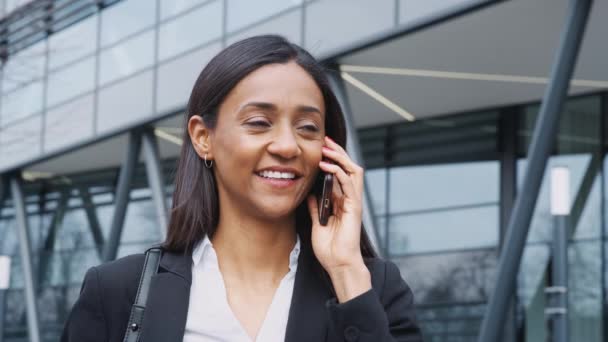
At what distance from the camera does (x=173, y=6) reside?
18219 mm

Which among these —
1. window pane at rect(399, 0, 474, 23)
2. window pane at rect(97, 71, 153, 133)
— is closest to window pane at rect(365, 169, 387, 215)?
window pane at rect(97, 71, 153, 133)

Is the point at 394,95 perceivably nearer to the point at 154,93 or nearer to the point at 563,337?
the point at 154,93

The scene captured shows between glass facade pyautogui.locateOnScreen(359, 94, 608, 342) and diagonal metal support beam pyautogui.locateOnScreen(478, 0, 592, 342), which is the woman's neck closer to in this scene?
diagonal metal support beam pyautogui.locateOnScreen(478, 0, 592, 342)

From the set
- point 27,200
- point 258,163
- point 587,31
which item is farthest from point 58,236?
point 258,163

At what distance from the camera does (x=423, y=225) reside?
1758 centimetres

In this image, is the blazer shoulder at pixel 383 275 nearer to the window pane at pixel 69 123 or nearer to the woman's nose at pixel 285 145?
the woman's nose at pixel 285 145

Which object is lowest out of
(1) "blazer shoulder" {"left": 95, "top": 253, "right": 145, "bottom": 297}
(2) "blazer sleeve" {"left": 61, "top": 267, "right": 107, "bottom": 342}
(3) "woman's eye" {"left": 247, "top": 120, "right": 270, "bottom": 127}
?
(2) "blazer sleeve" {"left": 61, "top": 267, "right": 107, "bottom": 342}

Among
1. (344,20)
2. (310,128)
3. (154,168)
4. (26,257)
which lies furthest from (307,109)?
(26,257)

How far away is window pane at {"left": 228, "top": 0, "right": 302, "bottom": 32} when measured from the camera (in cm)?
1563

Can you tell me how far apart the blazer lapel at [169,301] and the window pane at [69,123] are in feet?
57.7

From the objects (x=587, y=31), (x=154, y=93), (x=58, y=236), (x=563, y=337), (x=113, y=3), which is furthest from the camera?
(x=58, y=236)

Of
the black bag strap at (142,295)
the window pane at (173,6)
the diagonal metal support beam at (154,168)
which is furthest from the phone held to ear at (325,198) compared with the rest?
the diagonal metal support beam at (154,168)

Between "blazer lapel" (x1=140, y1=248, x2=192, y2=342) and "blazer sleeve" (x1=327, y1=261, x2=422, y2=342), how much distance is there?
418 mm

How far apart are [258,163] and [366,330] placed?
53 cm
